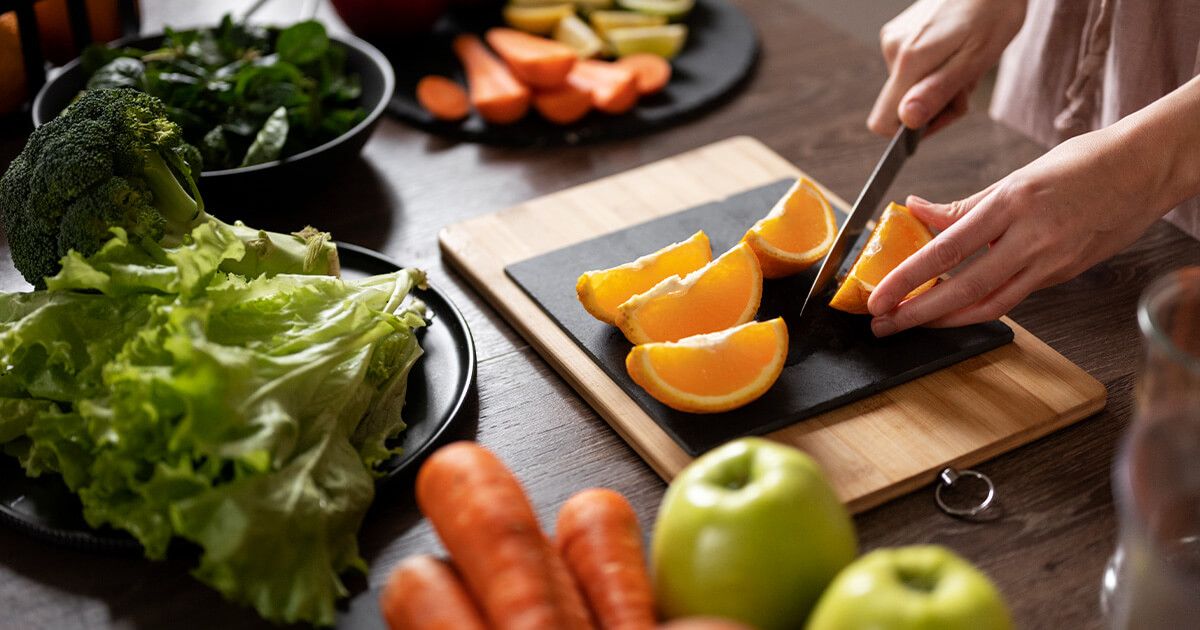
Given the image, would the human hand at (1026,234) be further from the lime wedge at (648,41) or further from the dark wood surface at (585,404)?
the lime wedge at (648,41)

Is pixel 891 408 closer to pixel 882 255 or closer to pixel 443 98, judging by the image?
pixel 882 255

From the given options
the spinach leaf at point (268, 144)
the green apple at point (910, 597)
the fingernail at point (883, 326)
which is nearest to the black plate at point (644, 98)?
the spinach leaf at point (268, 144)

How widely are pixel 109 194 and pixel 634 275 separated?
2.26ft

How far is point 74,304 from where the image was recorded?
1312 millimetres

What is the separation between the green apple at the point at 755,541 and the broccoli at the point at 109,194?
2.31 feet

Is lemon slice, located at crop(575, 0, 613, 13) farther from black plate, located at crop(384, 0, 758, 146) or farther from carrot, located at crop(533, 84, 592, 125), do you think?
carrot, located at crop(533, 84, 592, 125)

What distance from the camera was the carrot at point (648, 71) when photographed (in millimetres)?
2318

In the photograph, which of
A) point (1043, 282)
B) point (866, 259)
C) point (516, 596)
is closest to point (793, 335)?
point (866, 259)

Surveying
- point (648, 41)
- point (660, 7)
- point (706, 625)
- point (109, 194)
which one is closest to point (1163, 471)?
point (706, 625)

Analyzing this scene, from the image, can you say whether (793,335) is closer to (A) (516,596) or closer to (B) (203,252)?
(A) (516,596)

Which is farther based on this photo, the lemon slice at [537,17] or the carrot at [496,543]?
the lemon slice at [537,17]

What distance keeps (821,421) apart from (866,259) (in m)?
0.30

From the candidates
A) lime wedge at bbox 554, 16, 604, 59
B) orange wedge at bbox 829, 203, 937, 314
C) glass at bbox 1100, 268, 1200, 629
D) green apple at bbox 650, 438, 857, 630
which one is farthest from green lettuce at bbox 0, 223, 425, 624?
lime wedge at bbox 554, 16, 604, 59

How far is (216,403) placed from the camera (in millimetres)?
1133
